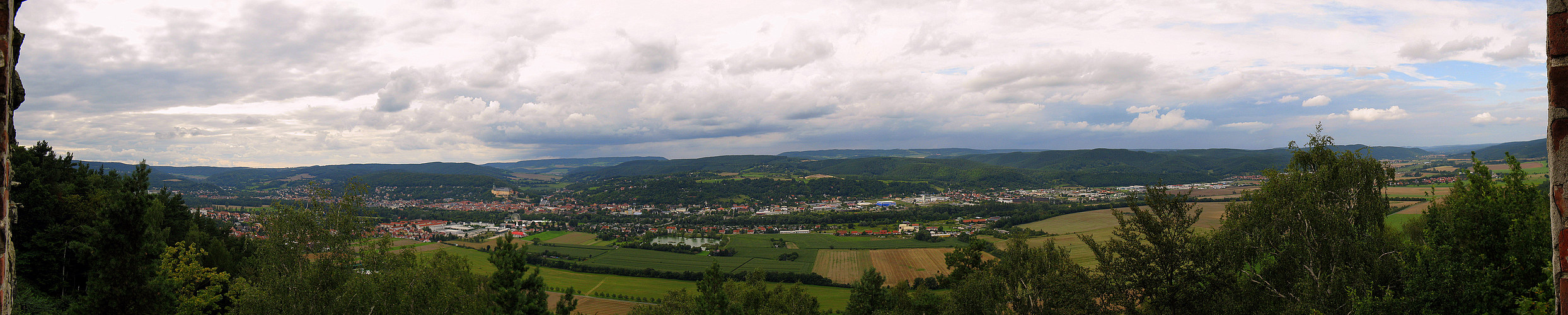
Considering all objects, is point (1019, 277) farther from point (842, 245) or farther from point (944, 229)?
point (944, 229)

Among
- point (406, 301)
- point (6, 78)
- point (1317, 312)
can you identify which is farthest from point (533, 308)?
point (1317, 312)

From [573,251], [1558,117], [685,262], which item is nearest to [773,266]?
[685,262]

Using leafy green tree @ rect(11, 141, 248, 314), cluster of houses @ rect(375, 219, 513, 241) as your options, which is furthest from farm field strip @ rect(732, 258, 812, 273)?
leafy green tree @ rect(11, 141, 248, 314)

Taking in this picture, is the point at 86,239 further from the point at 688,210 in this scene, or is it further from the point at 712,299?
the point at 688,210

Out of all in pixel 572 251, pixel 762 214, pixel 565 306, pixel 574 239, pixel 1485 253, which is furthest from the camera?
pixel 762 214

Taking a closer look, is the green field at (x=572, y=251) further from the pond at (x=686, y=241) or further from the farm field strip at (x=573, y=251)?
the pond at (x=686, y=241)

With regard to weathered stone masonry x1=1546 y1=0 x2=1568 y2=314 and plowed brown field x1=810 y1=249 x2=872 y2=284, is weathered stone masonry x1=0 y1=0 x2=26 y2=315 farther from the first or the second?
plowed brown field x1=810 y1=249 x2=872 y2=284
